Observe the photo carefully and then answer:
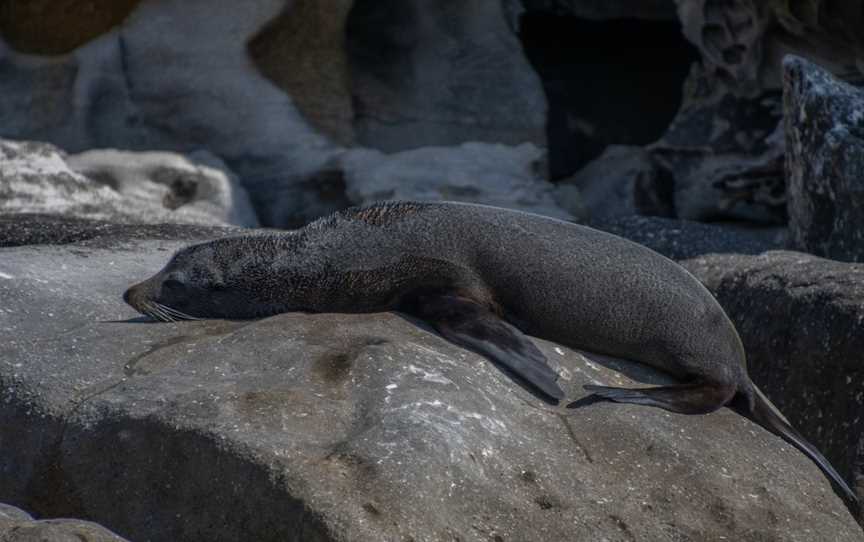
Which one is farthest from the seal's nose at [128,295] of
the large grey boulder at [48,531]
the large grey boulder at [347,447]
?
the large grey boulder at [48,531]

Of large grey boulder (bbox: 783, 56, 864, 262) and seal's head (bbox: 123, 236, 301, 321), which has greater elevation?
seal's head (bbox: 123, 236, 301, 321)

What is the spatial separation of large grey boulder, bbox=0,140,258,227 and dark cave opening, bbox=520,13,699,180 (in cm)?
352

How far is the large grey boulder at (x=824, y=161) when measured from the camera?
24.0 feet

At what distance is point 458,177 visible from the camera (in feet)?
32.2

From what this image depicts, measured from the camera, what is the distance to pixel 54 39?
10.4 m

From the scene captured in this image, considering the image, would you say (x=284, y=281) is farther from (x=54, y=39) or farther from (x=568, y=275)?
(x=54, y=39)

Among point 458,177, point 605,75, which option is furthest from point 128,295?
point 605,75

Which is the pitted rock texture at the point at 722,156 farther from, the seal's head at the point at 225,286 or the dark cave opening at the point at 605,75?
the seal's head at the point at 225,286

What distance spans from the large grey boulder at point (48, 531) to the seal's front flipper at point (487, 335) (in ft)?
4.78

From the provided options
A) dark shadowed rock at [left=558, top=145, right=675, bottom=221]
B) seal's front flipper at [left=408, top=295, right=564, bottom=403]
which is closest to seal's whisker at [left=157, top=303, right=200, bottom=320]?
seal's front flipper at [left=408, top=295, right=564, bottom=403]

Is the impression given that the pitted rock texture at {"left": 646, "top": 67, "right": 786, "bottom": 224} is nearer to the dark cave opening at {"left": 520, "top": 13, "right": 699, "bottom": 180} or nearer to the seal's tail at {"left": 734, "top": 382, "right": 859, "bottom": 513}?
the dark cave opening at {"left": 520, "top": 13, "right": 699, "bottom": 180}

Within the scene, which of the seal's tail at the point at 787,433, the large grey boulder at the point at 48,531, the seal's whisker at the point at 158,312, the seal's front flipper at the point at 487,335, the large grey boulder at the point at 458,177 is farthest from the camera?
the large grey boulder at the point at 458,177

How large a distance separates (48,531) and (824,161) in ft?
18.1

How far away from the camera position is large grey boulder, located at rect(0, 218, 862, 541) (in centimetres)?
349
